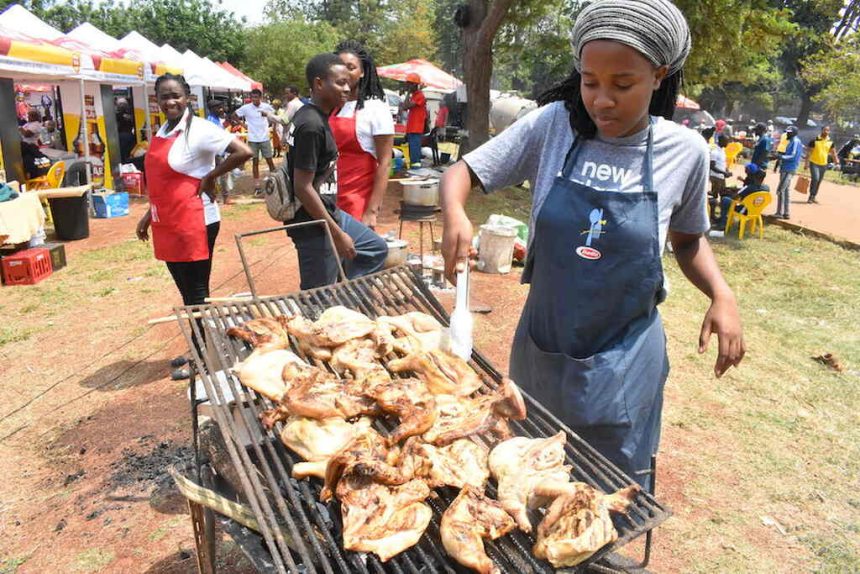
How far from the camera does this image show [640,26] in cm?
169

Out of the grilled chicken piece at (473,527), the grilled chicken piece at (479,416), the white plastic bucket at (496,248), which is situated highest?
the grilled chicken piece at (479,416)

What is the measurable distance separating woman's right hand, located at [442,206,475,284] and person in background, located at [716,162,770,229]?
38.4 ft

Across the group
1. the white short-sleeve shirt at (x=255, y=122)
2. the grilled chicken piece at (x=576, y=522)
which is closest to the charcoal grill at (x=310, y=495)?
the grilled chicken piece at (x=576, y=522)

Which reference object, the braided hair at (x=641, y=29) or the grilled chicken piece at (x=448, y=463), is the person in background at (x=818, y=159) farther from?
the grilled chicken piece at (x=448, y=463)

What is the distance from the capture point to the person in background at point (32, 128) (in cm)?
1465

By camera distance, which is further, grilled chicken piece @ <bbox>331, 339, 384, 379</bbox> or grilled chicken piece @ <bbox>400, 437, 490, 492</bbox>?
grilled chicken piece @ <bbox>331, 339, 384, 379</bbox>

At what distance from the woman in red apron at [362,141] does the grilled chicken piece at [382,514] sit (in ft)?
10.5

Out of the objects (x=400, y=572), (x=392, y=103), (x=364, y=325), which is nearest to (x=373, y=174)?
(x=364, y=325)

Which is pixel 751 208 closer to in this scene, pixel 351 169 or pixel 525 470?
pixel 351 169

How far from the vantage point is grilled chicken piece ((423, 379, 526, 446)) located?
1999 mm

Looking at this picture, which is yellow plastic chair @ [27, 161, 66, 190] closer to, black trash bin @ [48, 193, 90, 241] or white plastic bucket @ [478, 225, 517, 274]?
black trash bin @ [48, 193, 90, 241]

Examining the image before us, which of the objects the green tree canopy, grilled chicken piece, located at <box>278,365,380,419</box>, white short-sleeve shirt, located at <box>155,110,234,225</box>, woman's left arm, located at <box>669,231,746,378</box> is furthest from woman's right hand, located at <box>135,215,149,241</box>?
the green tree canopy

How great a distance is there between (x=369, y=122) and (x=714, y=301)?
126 inches

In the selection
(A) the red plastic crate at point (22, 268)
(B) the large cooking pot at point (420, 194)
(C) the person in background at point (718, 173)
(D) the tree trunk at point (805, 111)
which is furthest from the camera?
(D) the tree trunk at point (805, 111)
